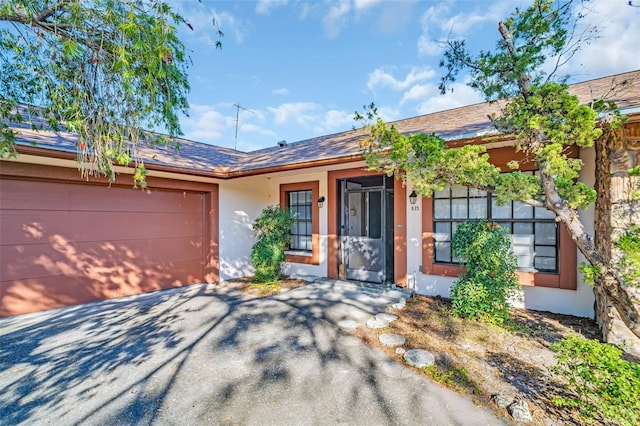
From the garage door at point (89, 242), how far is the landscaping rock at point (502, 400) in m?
6.52

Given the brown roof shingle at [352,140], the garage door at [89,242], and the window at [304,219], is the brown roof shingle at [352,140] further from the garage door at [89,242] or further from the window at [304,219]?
the window at [304,219]

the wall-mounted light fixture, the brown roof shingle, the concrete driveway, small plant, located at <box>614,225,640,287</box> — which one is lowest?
the concrete driveway

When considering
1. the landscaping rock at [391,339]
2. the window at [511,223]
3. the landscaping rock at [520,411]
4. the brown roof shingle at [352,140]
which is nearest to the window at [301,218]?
the brown roof shingle at [352,140]

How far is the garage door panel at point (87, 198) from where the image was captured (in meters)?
4.89

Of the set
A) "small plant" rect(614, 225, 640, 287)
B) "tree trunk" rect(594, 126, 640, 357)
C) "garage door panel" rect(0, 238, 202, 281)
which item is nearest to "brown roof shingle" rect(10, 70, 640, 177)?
"tree trunk" rect(594, 126, 640, 357)

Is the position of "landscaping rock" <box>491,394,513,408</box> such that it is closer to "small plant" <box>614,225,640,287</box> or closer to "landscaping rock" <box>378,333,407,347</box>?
"landscaping rock" <box>378,333,407,347</box>

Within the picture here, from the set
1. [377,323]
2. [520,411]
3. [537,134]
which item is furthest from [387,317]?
[537,134]

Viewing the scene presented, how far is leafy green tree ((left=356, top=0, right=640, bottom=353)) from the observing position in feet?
9.04

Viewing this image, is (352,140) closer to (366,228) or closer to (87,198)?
(366,228)

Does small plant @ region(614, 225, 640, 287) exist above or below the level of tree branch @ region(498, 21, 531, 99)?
below

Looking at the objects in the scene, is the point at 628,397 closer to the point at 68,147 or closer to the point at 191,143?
the point at 68,147

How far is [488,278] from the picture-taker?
4.23 meters

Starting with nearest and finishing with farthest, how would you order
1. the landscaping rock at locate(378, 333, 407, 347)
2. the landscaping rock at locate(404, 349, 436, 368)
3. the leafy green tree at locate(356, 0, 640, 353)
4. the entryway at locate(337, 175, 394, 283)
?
1. the leafy green tree at locate(356, 0, 640, 353)
2. the landscaping rock at locate(404, 349, 436, 368)
3. the landscaping rock at locate(378, 333, 407, 347)
4. the entryway at locate(337, 175, 394, 283)

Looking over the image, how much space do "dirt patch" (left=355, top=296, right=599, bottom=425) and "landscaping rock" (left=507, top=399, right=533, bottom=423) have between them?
5 centimetres
